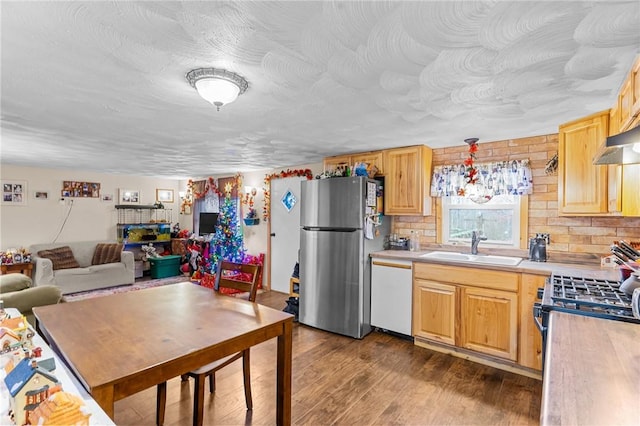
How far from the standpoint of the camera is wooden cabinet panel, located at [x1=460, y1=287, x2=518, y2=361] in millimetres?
2592

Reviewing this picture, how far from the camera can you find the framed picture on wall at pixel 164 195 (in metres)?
6.76

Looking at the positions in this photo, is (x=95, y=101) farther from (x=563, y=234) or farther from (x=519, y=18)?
(x=563, y=234)

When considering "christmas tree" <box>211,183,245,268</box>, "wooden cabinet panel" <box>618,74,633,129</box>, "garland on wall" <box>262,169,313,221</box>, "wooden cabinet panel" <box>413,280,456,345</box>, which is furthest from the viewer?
"christmas tree" <box>211,183,245,268</box>

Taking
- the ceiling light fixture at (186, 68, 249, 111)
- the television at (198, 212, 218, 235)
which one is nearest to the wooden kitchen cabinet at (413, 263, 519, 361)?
the ceiling light fixture at (186, 68, 249, 111)

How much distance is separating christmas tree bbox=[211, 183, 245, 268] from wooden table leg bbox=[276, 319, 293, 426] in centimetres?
393

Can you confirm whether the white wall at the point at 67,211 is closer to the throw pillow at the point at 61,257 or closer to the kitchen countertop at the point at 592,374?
the throw pillow at the point at 61,257

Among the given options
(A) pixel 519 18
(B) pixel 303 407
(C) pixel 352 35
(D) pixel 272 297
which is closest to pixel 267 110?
(C) pixel 352 35

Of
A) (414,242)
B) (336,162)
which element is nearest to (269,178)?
(336,162)

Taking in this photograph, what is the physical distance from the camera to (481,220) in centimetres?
335

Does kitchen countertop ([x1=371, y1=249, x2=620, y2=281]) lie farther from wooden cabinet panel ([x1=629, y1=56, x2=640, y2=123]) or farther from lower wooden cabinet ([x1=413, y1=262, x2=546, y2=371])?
wooden cabinet panel ([x1=629, y1=56, x2=640, y2=123])

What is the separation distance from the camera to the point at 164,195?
6867 mm

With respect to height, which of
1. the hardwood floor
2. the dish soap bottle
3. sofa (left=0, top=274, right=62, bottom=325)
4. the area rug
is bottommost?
the hardwood floor

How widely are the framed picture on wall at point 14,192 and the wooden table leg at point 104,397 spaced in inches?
232

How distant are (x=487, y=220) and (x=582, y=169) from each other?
1040mm
